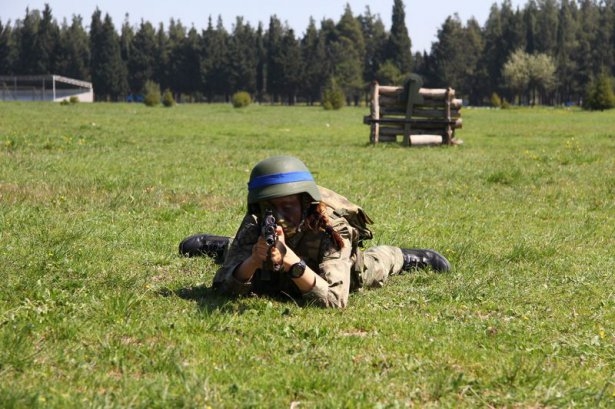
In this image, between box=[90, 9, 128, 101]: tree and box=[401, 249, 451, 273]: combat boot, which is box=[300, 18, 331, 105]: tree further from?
box=[401, 249, 451, 273]: combat boot

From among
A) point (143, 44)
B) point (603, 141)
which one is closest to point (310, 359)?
point (603, 141)

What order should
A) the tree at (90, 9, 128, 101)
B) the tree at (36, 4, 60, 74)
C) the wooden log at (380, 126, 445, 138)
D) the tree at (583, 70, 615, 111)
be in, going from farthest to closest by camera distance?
1. the tree at (36, 4, 60, 74)
2. the tree at (90, 9, 128, 101)
3. the tree at (583, 70, 615, 111)
4. the wooden log at (380, 126, 445, 138)

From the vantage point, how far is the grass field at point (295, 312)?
414cm

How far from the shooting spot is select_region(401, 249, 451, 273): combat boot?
7.41 m

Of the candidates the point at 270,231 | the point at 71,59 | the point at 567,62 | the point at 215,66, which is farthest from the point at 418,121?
the point at 71,59

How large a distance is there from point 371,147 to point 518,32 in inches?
3960

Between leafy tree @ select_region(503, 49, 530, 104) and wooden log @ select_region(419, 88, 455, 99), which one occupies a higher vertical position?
leafy tree @ select_region(503, 49, 530, 104)

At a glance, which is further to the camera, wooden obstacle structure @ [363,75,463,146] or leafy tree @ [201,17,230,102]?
leafy tree @ [201,17,230,102]

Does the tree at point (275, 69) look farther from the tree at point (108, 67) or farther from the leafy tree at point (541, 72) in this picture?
the leafy tree at point (541, 72)

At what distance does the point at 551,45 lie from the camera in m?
122

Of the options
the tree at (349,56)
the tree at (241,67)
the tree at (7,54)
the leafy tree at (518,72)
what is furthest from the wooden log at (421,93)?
the tree at (7,54)

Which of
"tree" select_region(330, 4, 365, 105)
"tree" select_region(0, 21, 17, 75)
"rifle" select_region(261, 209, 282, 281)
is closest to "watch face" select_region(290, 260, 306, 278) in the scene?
"rifle" select_region(261, 209, 282, 281)

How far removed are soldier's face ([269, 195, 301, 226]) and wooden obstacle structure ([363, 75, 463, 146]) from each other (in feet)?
60.2

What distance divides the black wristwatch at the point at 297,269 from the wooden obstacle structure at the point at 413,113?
18769mm
